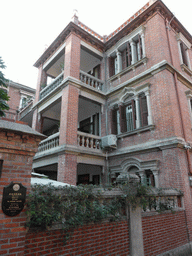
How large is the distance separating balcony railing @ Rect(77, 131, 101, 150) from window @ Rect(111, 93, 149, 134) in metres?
1.15

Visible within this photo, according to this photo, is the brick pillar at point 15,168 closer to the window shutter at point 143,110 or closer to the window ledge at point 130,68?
the window shutter at point 143,110

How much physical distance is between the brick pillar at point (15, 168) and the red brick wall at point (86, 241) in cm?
28

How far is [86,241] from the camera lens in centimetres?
402

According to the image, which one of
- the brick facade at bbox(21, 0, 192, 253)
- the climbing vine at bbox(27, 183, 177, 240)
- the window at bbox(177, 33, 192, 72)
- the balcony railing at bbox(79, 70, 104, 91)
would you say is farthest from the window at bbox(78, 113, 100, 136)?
the climbing vine at bbox(27, 183, 177, 240)

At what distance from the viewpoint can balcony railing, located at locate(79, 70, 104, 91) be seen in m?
11.6

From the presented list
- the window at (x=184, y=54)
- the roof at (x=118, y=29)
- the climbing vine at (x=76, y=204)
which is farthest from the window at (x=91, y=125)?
the climbing vine at (x=76, y=204)

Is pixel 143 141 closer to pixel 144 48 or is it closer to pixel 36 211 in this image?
pixel 144 48

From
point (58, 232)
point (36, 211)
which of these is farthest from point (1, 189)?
point (58, 232)

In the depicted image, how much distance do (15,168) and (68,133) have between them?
642 centimetres

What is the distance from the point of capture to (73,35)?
1162cm

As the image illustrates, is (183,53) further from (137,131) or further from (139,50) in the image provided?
(137,131)

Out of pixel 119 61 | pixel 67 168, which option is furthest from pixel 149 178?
pixel 119 61

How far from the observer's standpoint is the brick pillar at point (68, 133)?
9117mm

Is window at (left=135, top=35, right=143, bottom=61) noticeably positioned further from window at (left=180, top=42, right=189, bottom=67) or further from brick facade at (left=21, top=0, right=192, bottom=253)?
window at (left=180, top=42, right=189, bottom=67)
